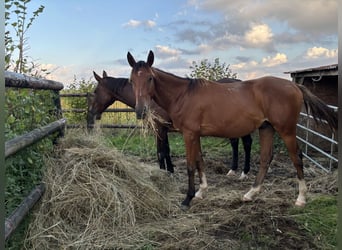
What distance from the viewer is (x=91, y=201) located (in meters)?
2.84

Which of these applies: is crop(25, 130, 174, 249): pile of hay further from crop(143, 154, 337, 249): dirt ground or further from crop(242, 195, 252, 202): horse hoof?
crop(242, 195, 252, 202): horse hoof

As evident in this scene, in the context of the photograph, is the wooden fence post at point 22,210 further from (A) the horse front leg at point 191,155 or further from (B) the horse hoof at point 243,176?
(B) the horse hoof at point 243,176

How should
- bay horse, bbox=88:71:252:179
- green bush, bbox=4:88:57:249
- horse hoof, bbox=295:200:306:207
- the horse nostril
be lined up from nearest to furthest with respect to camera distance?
green bush, bbox=4:88:57:249 < the horse nostril < horse hoof, bbox=295:200:306:207 < bay horse, bbox=88:71:252:179

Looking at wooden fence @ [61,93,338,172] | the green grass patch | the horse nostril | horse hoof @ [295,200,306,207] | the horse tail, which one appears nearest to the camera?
the green grass patch

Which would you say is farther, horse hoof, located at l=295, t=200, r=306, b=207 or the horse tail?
the horse tail

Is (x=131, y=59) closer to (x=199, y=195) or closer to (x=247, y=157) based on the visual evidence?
(x=199, y=195)

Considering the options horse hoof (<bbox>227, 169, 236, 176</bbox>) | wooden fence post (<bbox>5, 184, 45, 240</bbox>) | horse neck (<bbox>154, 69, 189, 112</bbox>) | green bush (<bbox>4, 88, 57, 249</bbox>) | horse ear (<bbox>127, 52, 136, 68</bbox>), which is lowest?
horse hoof (<bbox>227, 169, 236, 176</bbox>)

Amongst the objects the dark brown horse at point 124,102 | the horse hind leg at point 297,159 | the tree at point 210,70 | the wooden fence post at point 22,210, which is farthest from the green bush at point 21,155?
the tree at point 210,70

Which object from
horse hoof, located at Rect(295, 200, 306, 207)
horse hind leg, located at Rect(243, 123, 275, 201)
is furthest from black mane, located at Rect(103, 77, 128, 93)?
horse hoof, located at Rect(295, 200, 306, 207)

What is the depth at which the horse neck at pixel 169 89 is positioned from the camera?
11.9 feet

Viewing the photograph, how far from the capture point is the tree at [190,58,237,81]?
32.2 ft

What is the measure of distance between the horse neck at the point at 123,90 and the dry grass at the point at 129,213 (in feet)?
4.88

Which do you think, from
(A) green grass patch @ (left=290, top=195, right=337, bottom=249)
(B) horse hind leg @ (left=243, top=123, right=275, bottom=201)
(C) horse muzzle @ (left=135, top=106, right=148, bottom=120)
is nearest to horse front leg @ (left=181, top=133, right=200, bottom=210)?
(C) horse muzzle @ (left=135, top=106, right=148, bottom=120)

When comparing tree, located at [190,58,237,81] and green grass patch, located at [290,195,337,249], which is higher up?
tree, located at [190,58,237,81]
